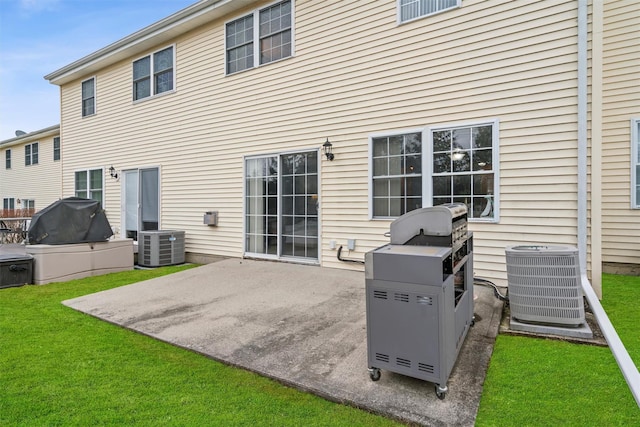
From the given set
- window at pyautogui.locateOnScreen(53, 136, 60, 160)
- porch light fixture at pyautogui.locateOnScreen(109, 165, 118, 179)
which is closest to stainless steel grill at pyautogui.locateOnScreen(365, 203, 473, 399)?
porch light fixture at pyautogui.locateOnScreen(109, 165, 118, 179)

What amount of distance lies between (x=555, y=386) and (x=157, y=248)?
745 centimetres

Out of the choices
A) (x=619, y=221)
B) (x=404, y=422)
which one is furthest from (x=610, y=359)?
(x=619, y=221)

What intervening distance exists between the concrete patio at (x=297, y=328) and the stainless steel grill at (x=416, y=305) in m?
0.20

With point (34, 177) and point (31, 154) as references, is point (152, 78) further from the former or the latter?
point (31, 154)

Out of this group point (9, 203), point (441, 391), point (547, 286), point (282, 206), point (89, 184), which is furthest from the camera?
point (9, 203)

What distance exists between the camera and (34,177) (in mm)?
17531

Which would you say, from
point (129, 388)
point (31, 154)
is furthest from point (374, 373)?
point (31, 154)

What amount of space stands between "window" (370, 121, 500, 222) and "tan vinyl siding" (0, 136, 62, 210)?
15.4 meters

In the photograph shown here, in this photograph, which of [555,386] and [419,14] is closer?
[555,386]

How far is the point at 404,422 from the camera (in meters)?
2.09

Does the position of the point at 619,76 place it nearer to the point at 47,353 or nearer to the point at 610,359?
the point at 610,359

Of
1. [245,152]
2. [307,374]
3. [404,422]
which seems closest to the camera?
[404,422]

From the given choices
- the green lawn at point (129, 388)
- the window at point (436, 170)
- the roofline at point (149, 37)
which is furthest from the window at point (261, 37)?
the green lawn at point (129, 388)

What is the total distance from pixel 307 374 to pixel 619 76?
691 cm
